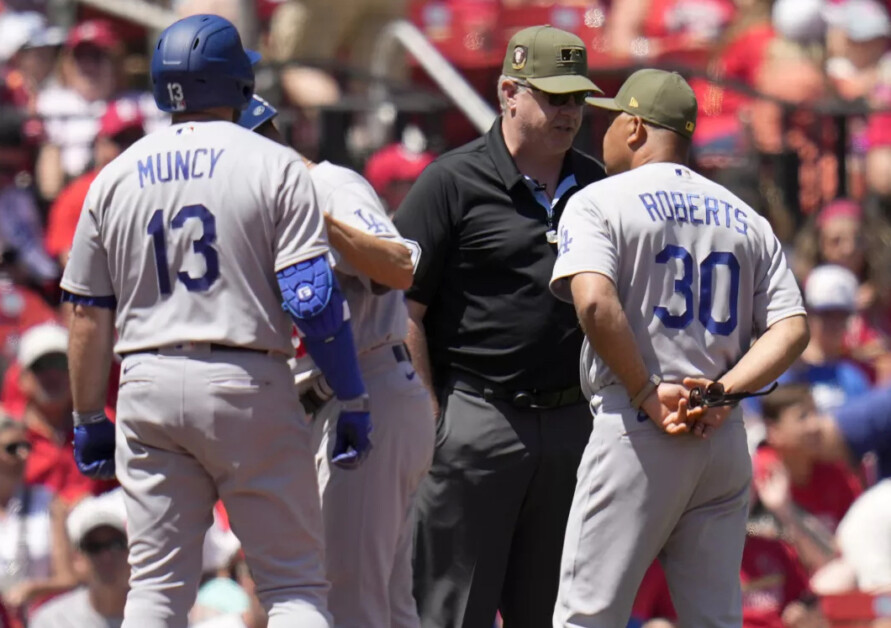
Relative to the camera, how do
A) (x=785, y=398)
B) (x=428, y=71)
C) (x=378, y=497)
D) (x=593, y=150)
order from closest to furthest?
(x=378, y=497) < (x=785, y=398) < (x=593, y=150) < (x=428, y=71)

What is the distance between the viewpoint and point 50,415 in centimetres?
833

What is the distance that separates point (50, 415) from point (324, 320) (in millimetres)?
3445

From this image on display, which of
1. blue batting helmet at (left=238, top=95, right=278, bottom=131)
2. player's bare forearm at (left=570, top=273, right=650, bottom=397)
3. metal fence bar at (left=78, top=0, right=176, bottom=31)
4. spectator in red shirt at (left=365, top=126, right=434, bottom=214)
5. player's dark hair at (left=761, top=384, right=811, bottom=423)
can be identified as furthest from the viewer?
metal fence bar at (left=78, top=0, right=176, bottom=31)

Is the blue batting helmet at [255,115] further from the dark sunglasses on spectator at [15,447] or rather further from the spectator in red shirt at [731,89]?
the spectator in red shirt at [731,89]

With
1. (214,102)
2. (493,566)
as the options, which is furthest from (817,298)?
(214,102)


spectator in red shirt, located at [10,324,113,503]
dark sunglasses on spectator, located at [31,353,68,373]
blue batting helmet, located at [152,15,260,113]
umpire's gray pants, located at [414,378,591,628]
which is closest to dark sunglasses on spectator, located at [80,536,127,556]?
spectator in red shirt, located at [10,324,113,503]

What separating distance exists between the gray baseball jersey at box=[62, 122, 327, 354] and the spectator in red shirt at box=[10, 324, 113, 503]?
2.90 meters

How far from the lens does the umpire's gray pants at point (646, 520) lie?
17.7ft

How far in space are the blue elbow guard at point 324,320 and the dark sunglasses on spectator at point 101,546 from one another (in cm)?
222

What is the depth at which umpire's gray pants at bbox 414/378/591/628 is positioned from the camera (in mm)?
6070

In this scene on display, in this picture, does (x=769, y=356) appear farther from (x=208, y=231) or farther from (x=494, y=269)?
(x=208, y=231)

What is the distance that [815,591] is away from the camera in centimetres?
753

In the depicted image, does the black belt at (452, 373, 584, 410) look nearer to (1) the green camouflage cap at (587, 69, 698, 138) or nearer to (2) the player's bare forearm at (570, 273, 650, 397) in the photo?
(2) the player's bare forearm at (570, 273, 650, 397)

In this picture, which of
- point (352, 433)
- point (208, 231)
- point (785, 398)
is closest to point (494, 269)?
point (352, 433)
